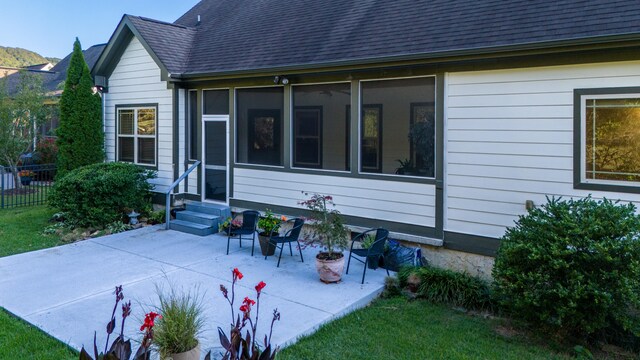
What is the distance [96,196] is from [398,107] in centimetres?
629

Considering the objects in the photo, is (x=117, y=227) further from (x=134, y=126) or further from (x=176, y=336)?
(x=176, y=336)

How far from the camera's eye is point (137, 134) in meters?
11.2

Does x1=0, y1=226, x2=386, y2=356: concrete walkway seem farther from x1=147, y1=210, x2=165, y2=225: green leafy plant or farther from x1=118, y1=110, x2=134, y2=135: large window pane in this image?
x1=118, y1=110, x2=134, y2=135: large window pane

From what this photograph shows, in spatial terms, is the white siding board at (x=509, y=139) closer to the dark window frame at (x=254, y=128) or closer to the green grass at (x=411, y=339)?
the green grass at (x=411, y=339)

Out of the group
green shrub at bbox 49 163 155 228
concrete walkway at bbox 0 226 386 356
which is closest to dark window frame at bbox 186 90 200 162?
green shrub at bbox 49 163 155 228

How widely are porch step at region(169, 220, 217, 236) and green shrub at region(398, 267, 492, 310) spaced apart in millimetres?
4294

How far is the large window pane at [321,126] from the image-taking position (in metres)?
8.13

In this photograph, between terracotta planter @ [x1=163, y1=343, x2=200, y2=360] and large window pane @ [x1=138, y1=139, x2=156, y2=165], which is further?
large window pane @ [x1=138, y1=139, x2=156, y2=165]

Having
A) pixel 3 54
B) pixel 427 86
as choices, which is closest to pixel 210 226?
pixel 427 86

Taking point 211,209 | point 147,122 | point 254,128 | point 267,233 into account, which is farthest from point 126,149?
point 267,233

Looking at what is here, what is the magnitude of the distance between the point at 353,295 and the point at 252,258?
7.35ft

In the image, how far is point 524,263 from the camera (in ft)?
16.1

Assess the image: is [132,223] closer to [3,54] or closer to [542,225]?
[542,225]

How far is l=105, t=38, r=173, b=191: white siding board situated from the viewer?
10.5m
